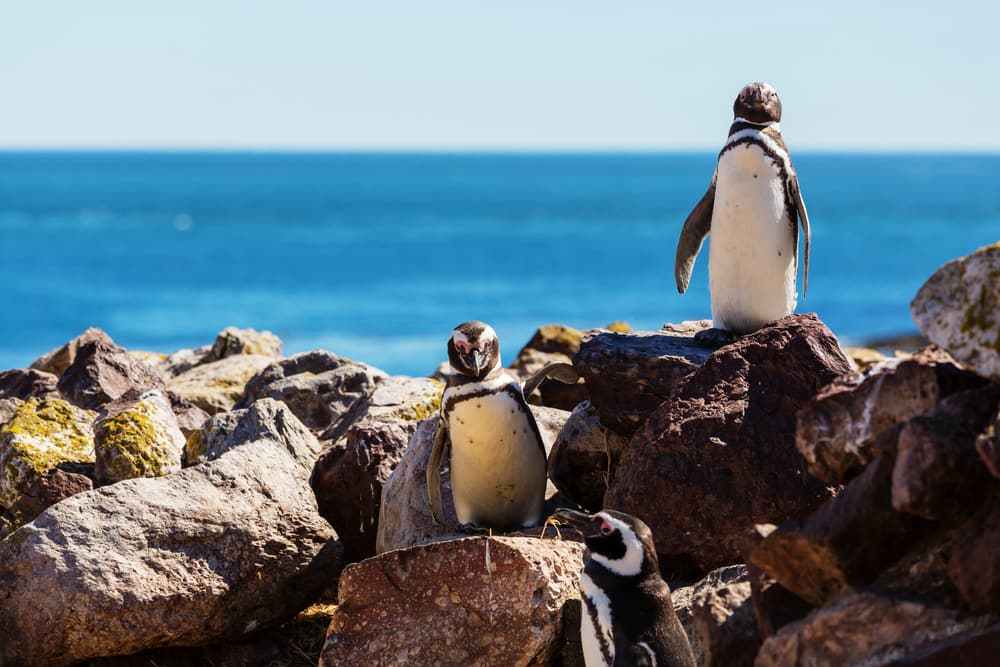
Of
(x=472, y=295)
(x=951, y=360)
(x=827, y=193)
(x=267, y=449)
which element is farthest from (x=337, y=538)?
(x=827, y=193)

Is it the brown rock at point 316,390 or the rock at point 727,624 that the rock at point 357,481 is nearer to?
the brown rock at point 316,390

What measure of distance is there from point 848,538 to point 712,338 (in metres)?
2.83

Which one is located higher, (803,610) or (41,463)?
(41,463)

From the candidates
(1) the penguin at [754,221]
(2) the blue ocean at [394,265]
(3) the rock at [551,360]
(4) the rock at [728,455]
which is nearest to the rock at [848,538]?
(4) the rock at [728,455]

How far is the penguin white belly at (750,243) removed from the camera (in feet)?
23.2

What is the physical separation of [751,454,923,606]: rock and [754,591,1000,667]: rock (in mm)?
122

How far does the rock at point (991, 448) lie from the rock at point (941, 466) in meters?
0.08

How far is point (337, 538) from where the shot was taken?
6590 mm

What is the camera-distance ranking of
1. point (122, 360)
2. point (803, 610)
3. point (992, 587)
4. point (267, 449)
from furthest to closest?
1. point (122, 360)
2. point (267, 449)
3. point (803, 610)
4. point (992, 587)

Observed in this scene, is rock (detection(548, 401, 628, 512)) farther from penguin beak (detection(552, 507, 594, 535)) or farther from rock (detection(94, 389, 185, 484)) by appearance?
rock (detection(94, 389, 185, 484))

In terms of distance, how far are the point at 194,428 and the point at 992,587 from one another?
526 cm

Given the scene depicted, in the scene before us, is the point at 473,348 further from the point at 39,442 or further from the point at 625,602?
the point at 39,442

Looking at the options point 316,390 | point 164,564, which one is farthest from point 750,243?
point 164,564

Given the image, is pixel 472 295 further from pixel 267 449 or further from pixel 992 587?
pixel 992 587
